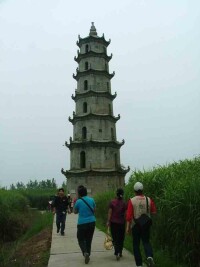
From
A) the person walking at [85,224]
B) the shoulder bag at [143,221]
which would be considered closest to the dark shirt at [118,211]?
the person walking at [85,224]

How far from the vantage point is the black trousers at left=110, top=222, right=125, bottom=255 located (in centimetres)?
752

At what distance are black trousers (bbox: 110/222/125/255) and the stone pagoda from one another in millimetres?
22457

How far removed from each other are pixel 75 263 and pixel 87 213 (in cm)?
98

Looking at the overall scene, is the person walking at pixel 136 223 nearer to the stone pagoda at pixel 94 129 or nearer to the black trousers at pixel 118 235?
the black trousers at pixel 118 235

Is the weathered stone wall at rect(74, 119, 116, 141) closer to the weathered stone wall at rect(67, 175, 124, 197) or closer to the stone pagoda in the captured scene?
the stone pagoda

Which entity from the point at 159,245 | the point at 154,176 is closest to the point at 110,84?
the point at 154,176

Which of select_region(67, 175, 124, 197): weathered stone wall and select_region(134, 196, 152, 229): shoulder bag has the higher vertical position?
select_region(67, 175, 124, 197): weathered stone wall

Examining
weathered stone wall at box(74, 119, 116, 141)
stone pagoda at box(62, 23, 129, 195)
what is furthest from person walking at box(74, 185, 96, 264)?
weathered stone wall at box(74, 119, 116, 141)

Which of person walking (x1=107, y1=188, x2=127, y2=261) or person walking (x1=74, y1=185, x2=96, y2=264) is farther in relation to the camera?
person walking (x1=107, y1=188, x2=127, y2=261)

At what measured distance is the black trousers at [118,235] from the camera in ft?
24.7

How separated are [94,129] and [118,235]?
24.5 m

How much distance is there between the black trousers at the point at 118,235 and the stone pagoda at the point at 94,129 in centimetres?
2246

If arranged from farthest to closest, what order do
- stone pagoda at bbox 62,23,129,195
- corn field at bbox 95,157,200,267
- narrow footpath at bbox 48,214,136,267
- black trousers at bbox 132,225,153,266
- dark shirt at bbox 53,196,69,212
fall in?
stone pagoda at bbox 62,23,129,195, dark shirt at bbox 53,196,69,212, narrow footpath at bbox 48,214,136,267, corn field at bbox 95,157,200,267, black trousers at bbox 132,225,153,266

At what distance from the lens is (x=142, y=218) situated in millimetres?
6285
